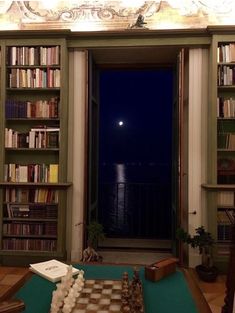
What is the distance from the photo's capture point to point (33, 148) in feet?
12.2

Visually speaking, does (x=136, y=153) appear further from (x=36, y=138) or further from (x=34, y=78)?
(x=34, y=78)

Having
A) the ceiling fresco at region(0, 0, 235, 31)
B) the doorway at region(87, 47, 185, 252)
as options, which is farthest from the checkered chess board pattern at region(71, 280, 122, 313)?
the ceiling fresco at region(0, 0, 235, 31)

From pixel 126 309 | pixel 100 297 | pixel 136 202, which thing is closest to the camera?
pixel 126 309

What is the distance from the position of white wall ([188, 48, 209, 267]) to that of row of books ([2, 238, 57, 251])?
Answer: 1.67m

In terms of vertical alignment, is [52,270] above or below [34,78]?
below

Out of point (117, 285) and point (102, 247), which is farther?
point (102, 247)

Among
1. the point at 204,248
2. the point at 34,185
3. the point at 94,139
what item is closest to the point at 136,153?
the point at 94,139

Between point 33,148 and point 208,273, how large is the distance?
2.41 m

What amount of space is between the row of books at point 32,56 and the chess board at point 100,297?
9.41ft

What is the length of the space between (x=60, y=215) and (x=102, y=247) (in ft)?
3.58

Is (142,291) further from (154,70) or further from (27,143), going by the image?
(154,70)

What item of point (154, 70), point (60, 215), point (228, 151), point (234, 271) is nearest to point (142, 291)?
point (234, 271)

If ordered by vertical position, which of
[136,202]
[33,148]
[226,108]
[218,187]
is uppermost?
[226,108]

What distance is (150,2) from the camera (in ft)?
12.6
